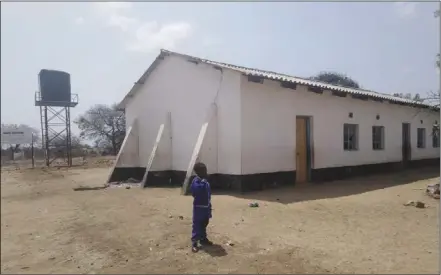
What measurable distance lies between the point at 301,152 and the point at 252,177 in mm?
2540

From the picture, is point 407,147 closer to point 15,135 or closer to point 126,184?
point 126,184

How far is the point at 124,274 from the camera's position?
A: 14.6 feet

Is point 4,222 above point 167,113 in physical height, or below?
below

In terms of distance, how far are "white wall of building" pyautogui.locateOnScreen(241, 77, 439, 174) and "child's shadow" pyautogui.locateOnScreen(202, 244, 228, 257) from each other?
5.55 m

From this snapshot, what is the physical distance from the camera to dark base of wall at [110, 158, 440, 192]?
1111 centimetres

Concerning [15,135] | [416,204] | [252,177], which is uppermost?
[15,135]

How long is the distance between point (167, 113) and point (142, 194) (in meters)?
3.61

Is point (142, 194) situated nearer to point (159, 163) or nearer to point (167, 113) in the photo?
point (159, 163)

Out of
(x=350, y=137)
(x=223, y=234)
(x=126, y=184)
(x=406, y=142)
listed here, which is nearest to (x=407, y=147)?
(x=406, y=142)

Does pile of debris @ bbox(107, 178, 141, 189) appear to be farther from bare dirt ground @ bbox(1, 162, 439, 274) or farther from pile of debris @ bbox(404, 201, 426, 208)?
pile of debris @ bbox(404, 201, 426, 208)

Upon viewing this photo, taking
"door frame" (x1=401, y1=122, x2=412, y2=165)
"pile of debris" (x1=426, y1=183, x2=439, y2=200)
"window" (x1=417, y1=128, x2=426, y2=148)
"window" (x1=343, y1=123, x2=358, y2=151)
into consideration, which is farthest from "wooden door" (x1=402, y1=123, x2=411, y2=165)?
"pile of debris" (x1=426, y1=183, x2=439, y2=200)

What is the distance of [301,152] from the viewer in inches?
506

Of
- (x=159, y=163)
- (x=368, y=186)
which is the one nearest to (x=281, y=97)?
(x=368, y=186)

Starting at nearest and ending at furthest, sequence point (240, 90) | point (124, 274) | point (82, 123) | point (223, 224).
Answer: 1. point (124, 274)
2. point (223, 224)
3. point (240, 90)
4. point (82, 123)
